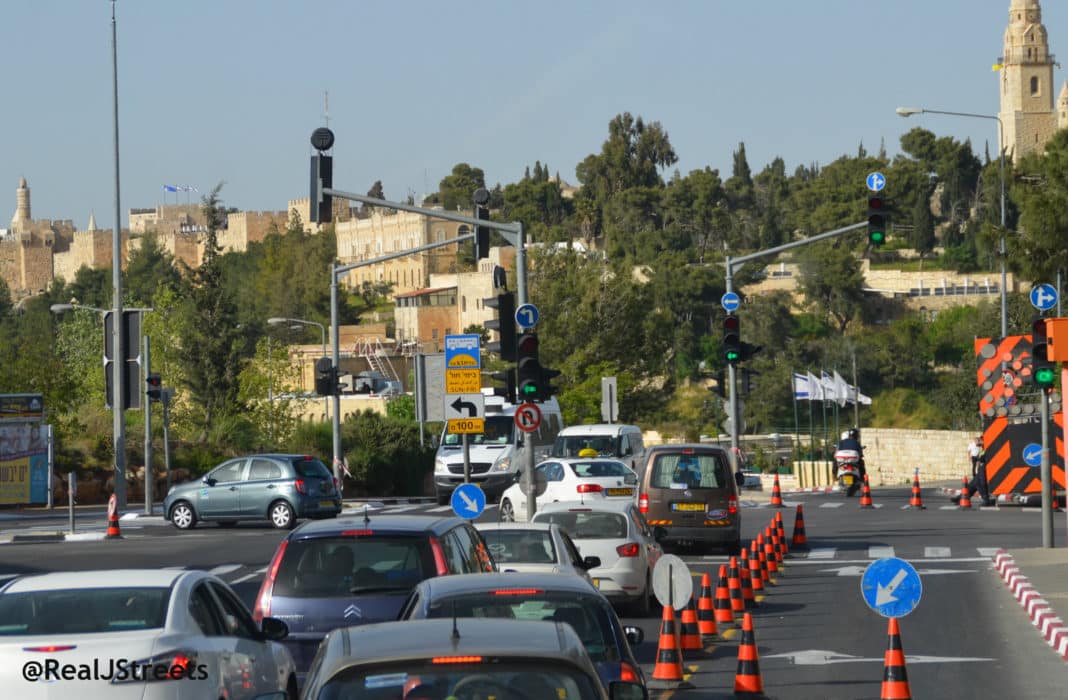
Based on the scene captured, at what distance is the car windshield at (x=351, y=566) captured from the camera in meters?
11.7

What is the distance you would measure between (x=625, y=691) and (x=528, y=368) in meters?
16.5

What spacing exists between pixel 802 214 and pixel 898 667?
149 metres

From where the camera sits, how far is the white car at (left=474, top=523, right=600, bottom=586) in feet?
49.2

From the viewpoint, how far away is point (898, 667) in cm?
1063

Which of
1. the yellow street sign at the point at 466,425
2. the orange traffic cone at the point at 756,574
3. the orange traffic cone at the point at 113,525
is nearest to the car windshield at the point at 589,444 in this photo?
the orange traffic cone at the point at 113,525

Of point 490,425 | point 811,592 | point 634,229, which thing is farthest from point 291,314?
point 811,592

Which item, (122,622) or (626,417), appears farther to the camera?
(626,417)

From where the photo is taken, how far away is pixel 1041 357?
75.4 feet

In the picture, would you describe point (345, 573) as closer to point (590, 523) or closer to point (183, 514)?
point (590, 523)

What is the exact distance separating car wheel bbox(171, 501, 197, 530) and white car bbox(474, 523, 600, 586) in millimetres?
19264

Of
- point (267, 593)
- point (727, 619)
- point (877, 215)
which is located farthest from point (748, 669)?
point (877, 215)

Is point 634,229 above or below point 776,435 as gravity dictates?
above

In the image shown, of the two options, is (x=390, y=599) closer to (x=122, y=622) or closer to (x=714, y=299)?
(x=122, y=622)

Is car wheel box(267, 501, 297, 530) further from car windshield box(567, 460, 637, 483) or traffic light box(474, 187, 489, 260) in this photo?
traffic light box(474, 187, 489, 260)
